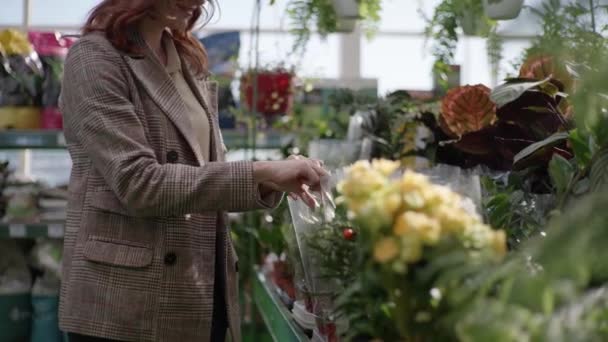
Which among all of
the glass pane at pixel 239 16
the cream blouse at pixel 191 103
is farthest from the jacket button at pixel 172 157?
the glass pane at pixel 239 16

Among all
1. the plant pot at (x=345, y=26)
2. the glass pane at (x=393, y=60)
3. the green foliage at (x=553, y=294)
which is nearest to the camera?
the green foliage at (x=553, y=294)

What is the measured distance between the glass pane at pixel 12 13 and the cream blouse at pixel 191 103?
6305 mm

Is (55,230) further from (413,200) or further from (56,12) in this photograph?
(56,12)

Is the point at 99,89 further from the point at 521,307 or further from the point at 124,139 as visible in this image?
the point at 521,307

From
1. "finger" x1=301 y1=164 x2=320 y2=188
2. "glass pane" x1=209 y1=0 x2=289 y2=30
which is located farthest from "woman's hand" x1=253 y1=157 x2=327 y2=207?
"glass pane" x1=209 y1=0 x2=289 y2=30

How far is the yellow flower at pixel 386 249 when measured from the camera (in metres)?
0.62

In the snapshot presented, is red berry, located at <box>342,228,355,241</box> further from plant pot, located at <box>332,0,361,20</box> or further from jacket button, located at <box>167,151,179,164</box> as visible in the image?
plant pot, located at <box>332,0,361,20</box>

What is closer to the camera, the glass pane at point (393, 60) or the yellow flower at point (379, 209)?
the yellow flower at point (379, 209)

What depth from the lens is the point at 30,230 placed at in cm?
393

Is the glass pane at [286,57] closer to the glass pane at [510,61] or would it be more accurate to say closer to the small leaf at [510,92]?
the glass pane at [510,61]

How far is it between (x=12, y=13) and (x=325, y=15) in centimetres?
546

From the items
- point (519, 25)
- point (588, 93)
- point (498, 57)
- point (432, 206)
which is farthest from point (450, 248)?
point (498, 57)

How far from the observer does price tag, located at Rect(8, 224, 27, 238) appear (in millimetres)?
3920

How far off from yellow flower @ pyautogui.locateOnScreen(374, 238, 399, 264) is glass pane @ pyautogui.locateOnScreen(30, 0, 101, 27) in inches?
291
